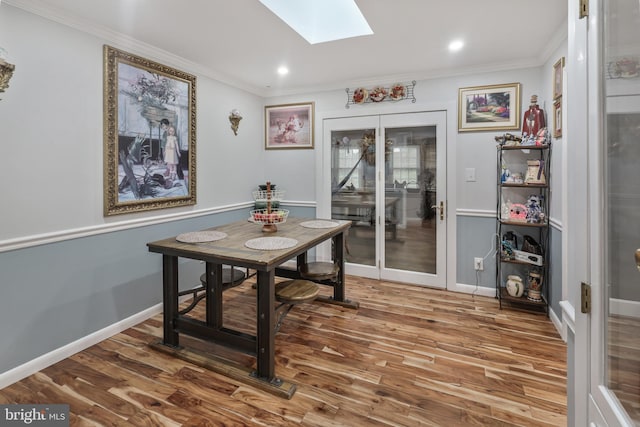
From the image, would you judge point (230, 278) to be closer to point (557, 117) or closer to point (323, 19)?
point (323, 19)

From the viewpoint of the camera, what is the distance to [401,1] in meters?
2.15

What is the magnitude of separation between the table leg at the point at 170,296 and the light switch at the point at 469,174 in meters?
2.90

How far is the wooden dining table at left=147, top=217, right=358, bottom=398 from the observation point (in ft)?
6.62

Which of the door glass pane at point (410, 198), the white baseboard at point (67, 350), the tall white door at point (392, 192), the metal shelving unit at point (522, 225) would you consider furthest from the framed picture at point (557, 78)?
the white baseboard at point (67, 350)

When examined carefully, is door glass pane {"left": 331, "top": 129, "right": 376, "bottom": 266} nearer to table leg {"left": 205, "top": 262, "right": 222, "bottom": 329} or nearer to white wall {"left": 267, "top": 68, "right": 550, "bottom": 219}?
white wall {"left": 267, "top": 68, "right": 550, "bottom": 219}

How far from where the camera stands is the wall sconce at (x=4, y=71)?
6.35ft

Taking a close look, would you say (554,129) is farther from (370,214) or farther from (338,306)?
(338,306)

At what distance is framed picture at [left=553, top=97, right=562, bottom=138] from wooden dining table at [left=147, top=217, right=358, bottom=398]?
1944 mm

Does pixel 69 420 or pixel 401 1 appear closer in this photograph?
pixel 69 420

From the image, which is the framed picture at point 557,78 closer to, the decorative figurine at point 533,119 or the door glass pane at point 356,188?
the decorative figurine at point 533,119

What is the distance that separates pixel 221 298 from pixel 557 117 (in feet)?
9.66

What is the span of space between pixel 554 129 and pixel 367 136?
1847mm

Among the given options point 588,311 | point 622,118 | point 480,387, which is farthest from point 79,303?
point 622,118

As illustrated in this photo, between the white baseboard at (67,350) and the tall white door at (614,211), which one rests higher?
the tall white door at (614,211)
